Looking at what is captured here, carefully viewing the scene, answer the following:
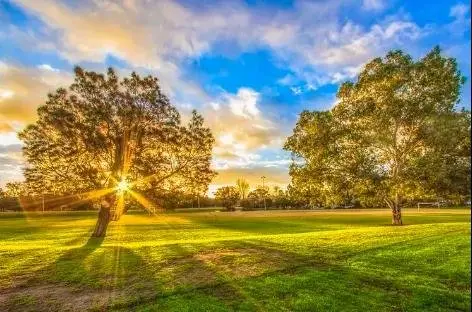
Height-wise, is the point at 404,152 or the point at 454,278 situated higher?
the point at 404,152

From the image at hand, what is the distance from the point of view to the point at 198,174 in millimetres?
35812

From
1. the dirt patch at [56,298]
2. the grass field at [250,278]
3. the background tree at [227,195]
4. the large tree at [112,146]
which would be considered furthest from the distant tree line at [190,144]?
the background tree at [227,195]

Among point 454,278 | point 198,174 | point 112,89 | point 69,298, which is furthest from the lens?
point 198,174

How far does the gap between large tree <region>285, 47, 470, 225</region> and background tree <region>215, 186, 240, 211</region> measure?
394 ft

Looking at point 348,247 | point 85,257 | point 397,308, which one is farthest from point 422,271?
point 85,257

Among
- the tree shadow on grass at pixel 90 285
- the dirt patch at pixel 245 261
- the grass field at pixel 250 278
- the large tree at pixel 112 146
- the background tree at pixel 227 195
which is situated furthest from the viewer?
the background tree at pixel 227 195

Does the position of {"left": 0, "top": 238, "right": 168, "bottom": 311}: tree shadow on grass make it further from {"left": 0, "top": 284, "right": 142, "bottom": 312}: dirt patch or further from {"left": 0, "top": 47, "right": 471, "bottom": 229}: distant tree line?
{"left": 0, "top": 47, "right": 471, "bottom": 229}: distant tree line

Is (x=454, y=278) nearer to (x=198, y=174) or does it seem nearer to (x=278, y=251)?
(x=278, y=251)

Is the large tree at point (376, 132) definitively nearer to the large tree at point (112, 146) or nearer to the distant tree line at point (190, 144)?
the distant tree line at point (190, 144)

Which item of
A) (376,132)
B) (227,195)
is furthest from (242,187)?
(376,132)

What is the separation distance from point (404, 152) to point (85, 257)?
27836 millimetres

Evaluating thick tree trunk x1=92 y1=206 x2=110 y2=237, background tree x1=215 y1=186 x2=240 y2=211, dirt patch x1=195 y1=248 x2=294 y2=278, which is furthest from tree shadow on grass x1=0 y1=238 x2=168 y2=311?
background tree x1=215 y1=186 x2=240 y2=211

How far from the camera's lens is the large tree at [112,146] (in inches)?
1262

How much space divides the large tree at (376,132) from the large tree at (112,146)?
12.5m
